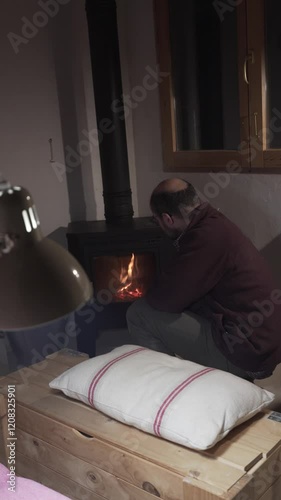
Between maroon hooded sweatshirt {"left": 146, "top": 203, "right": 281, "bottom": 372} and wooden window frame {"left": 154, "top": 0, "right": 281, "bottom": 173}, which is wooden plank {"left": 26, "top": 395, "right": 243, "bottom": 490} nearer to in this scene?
maroon hooded sweatshirt {"left": 146, "top": 203, "right": 281, "bottom": 372}

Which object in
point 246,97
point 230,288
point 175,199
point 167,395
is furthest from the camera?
point 246,97

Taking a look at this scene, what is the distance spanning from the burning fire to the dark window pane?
81cm

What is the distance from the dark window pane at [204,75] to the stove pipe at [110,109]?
369mm

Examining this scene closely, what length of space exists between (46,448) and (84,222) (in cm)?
187

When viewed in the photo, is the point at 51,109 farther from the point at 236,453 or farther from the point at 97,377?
the point at 236,453

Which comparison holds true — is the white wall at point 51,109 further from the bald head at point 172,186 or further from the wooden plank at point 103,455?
the wooden plank at point 103,455

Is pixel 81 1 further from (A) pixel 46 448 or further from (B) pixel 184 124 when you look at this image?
(A) pixel 46 448

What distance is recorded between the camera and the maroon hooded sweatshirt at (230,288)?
2.34 m

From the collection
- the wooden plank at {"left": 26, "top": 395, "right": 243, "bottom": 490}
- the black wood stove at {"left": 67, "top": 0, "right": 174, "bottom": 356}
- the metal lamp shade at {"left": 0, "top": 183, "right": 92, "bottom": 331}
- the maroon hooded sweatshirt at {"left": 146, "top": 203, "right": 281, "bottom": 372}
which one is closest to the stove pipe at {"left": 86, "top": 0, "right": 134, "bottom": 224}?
the black wood stove at {"left": 67, "top": 0, "right": 174, "bottom": 356}

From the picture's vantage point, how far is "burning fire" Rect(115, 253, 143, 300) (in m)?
3.60

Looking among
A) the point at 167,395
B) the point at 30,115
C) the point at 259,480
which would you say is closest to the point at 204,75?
the point at 30,115

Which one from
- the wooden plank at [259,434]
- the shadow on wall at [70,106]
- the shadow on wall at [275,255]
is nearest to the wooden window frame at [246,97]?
the shadow on wall at [275,255]

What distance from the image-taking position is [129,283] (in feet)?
11.9

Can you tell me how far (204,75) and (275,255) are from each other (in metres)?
1.12
